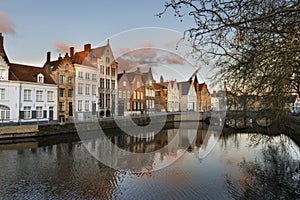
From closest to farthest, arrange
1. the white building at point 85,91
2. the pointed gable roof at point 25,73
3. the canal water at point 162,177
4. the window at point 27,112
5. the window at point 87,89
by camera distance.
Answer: the canal water at point 162,177 < the pointed gable roof at point 25,73 < the window at point 27,112 < the white building at point 85,91 < the window at point 87,89

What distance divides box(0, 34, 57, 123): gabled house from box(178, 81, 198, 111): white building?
28.1m

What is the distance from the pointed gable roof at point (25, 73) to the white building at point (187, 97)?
92.5 feet

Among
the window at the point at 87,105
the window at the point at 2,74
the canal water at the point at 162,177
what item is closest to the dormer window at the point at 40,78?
the window at the point at 2,74

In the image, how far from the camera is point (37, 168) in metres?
12.4

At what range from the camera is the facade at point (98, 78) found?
33125 mm

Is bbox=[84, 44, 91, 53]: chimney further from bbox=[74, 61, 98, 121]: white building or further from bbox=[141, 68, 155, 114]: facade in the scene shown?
bbox=[141, 68, 155, 114]: facade

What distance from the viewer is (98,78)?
35.6 metres

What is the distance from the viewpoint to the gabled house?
24.2m

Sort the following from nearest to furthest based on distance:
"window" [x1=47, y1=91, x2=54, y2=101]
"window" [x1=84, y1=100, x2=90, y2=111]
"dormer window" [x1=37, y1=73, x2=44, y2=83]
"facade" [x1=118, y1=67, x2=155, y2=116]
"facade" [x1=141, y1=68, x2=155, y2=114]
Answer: "dormer window" [x1=37, y1=73, x2=44, y2=83] → "window" [x1=47, y1=91, x2=54, y2=101] → "window" [x1=84, y1=100, x2=90, y2=111] → "facade" [x1=118, y1=67, x2=155, y2=116] → "facade" [x1=141, y1=68, x2=155, y2=114]

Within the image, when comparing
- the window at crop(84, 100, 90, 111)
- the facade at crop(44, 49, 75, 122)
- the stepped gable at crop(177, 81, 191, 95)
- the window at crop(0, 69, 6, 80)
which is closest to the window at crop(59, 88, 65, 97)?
the facade at crop(44, 49, 75, 122)

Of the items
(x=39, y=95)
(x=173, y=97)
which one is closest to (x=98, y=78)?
(x=39, y=95)

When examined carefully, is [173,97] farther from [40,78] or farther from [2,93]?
[2,93]

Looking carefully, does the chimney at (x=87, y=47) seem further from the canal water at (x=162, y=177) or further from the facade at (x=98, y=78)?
the canal water at (x=162, y=177)

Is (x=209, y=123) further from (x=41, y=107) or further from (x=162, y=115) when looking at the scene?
(x=41, y=107)
